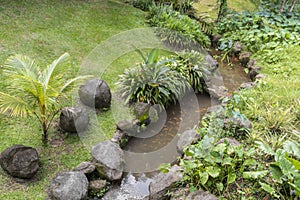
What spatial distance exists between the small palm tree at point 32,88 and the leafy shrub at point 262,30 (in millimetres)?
5618

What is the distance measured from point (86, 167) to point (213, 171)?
164 centimetres

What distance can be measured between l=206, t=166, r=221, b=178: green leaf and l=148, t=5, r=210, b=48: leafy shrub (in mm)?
4859

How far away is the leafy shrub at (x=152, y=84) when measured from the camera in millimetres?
5176

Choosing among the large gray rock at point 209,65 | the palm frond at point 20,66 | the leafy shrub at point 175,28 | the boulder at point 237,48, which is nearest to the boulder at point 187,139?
the large gray rock at point 209,65

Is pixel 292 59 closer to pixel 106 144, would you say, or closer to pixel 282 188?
pixel 282 188

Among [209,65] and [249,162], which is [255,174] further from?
[209,65]

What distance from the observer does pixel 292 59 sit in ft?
23.0

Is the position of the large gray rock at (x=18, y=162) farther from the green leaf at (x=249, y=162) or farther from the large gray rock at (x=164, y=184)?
the green leaf at (x=249, y=162)

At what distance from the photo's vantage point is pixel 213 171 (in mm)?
3223

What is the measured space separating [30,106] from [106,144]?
1144 millimetres

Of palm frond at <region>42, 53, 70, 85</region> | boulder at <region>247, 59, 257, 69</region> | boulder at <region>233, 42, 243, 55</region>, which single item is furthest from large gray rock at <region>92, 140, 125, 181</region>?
boulder at <region>233, 42, 243, 55</region>

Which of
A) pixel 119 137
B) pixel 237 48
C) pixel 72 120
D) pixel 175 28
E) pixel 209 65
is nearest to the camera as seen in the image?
pixel 72 120

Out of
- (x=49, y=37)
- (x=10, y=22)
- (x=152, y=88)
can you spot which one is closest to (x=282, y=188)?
(x=152, y=88)

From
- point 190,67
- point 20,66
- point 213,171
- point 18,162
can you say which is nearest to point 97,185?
point 18,162
